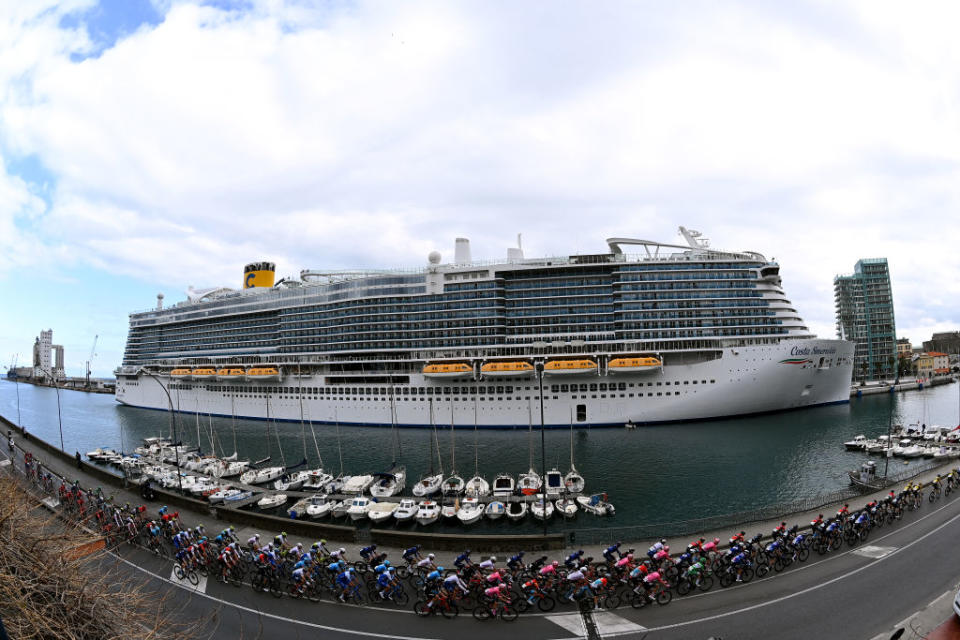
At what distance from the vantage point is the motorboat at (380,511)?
24984 mm

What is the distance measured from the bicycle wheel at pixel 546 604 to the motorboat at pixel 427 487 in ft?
57.1

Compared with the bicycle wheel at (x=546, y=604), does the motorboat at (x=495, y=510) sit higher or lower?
lower

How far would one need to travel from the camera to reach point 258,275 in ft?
260

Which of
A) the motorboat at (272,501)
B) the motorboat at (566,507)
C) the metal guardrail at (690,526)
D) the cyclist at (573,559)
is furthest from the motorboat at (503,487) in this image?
the cyclist at (573,559)

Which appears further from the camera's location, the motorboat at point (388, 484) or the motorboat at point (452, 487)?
the motorboat at point (388, 484)

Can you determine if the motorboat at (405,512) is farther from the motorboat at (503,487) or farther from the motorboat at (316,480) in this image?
the motorboat at (316,480)

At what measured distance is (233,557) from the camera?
15.3 m

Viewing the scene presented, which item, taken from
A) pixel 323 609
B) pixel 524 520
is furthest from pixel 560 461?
pixel 323 609

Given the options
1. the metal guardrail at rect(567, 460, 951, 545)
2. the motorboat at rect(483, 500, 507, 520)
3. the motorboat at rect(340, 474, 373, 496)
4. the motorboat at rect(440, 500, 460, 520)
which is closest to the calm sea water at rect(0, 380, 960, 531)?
the motorboat at rect(483, 500, 507, 520)

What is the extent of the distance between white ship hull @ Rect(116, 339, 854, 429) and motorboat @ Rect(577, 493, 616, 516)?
2015 centimetres

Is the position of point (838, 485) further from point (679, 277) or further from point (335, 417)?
point (335, 417)

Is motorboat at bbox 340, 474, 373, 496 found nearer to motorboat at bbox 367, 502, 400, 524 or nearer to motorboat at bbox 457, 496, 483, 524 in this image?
motorboat at bbox 367, 502, 400, 524

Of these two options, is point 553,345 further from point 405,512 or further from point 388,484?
point 405,512

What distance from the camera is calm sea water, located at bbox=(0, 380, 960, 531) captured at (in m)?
27.8
